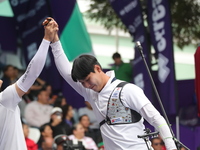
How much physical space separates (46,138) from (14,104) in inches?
198

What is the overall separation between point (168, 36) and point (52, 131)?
9.85 feet

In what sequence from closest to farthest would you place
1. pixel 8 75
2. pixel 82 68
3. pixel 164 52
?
pixel 82 68 → pixel 164 52 → pixel 8 75

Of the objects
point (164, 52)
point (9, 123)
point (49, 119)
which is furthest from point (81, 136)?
point (9, 123)

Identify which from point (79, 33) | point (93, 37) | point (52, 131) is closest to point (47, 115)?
point (52, 131)

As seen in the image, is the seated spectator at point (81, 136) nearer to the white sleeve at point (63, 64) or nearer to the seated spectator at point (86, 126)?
the seated spectator at point (86, 126)

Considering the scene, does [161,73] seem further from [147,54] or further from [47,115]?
[47,115]

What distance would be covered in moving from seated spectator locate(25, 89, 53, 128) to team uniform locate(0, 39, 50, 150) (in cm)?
596

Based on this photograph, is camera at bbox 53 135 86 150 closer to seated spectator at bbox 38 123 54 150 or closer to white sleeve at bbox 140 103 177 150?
seated spectator at bbox 38 123 54 150

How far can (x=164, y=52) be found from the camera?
10711 millimetres

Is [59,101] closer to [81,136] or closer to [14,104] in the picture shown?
[81,136]

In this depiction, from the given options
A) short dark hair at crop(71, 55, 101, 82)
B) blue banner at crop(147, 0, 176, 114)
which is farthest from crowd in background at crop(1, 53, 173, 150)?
short dark hair at crop(71, 55, 101, 82)

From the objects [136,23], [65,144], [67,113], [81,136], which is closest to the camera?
[65,144]

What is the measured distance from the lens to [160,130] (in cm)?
452

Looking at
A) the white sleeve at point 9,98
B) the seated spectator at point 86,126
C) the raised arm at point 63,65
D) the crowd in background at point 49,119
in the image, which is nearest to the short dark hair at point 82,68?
the raised arm at point 63,65
